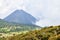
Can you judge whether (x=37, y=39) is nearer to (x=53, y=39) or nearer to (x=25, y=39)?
(x=25, y=39)

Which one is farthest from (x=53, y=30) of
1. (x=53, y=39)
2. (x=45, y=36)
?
(x=53, y=39)

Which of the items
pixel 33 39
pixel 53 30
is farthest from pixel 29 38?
pixel 53 30

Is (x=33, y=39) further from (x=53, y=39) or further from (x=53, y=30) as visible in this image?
(x=53, y=39)

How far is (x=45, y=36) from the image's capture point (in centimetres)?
7338

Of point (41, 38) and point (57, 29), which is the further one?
point (57, 29)

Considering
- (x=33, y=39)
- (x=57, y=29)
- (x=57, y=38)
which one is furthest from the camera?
(x=57, y=29)

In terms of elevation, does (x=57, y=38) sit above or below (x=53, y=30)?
below

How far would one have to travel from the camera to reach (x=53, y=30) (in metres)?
83.6

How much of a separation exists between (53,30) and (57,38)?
37.8 metres

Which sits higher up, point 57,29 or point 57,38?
point 57,29

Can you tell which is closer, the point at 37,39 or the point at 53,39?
the point at 53,39

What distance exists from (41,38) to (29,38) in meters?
4.44

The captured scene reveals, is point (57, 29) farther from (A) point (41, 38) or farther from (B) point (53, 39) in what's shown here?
(B) point (53, 39)

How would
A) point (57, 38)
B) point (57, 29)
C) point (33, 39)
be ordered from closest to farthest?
Answer: point (57, 38) → point (33, 39) → point (57, 29)
